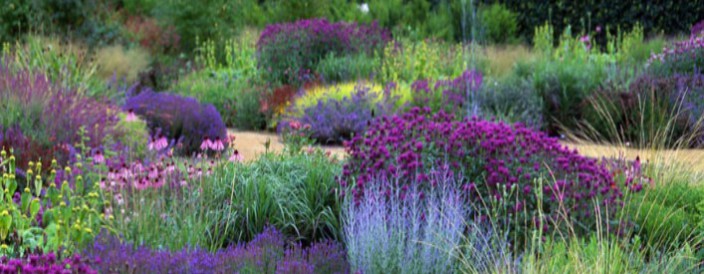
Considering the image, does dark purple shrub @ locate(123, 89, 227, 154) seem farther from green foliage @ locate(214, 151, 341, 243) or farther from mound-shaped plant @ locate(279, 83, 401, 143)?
green foliage @ locate(214, 151, 341, 243)

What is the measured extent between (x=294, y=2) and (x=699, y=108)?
35.1 ft

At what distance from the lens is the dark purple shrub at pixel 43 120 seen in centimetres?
633

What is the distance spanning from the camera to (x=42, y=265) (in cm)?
313

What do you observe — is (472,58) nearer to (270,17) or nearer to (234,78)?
(234,78)

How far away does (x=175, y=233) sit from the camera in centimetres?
449

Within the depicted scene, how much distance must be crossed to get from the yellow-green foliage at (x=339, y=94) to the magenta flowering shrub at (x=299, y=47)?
7.09ft

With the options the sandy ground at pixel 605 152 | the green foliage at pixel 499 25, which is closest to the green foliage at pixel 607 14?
the green foliage at pixel 499 25

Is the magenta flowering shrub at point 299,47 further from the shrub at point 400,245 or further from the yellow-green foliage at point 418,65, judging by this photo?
the shrub at point 400,245

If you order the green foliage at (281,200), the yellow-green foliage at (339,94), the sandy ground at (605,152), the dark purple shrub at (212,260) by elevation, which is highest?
the dark purple shrub at (212,260)

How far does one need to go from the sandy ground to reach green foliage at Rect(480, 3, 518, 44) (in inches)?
345

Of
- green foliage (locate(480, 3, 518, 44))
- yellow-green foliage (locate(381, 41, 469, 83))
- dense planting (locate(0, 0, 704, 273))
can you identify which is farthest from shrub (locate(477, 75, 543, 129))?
green foliage (locate(480, 3, 518, 44))

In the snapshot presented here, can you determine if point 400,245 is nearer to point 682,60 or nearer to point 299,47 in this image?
point 682,60

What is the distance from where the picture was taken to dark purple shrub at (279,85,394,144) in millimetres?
9492

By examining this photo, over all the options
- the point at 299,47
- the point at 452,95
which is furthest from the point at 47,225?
the point at 299,47
